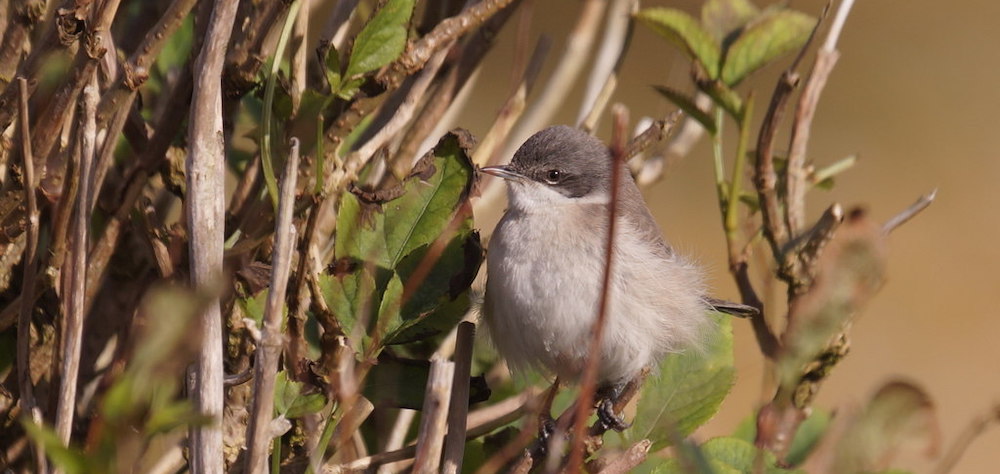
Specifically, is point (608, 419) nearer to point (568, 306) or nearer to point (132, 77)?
point (568, 306)

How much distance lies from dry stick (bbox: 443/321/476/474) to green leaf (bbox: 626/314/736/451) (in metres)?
0.30

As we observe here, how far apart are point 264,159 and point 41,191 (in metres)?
0.33

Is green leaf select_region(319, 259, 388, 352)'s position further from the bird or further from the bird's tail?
the bird's tail

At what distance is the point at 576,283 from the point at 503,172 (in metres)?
0.28

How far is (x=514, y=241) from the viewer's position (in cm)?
227

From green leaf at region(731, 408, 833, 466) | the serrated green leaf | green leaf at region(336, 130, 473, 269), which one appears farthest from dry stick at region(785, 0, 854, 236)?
green leaf at region(336, 130, 473, 269)

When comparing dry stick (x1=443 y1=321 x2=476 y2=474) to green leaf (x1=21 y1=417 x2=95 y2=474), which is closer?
green leaf (x1=21 y1=417 x2=95 y2=474)

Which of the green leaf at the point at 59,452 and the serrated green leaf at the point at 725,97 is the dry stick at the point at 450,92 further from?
the green leaf at the point at 59,452

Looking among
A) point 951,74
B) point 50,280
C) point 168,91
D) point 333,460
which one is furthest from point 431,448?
point 951,74

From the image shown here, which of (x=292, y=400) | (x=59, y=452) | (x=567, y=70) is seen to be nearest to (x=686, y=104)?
(x=567, y=70)

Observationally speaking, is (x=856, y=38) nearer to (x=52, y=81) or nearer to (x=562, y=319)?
(x=562, y=319)

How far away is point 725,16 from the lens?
2.27 m

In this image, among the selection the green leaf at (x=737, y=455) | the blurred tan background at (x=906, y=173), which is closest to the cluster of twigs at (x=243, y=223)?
the green leaf at (x=737, y=455)

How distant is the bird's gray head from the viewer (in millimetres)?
2445
